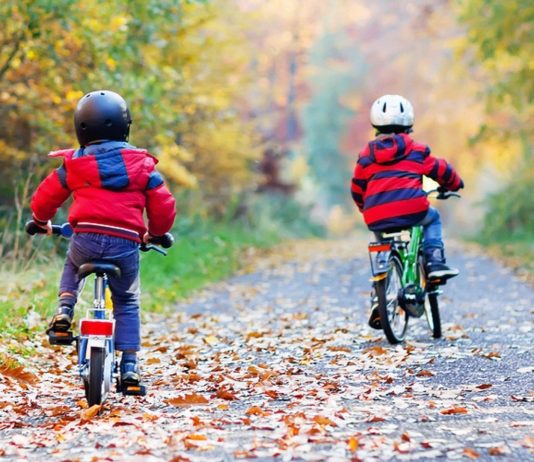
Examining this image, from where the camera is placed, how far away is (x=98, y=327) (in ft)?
19.8

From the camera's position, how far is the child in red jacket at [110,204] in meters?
6.21

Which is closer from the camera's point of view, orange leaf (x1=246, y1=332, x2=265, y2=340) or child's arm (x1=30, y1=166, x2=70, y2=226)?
child's arm (x1=30, y1=166, x2=70, y2=226)

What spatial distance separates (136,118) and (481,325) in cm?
649

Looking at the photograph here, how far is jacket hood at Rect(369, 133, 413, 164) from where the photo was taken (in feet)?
28.4

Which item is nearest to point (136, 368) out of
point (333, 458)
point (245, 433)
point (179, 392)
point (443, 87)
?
point (179, 392)

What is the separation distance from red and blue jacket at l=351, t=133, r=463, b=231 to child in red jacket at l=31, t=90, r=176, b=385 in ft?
9.03

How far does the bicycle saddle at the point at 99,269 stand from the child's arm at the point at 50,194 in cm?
50

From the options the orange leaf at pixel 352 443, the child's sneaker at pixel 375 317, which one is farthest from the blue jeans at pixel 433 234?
the orange leaf at pixel 352 443

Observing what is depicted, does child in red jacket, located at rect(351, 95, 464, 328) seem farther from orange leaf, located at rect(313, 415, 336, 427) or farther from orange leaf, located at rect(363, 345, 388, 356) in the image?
orange leaf, located at rect(313, 415, 336, 427)

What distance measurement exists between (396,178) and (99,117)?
10.4ft

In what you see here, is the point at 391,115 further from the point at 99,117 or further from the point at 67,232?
the point at 67,232

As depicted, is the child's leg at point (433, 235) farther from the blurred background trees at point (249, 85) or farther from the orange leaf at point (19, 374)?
the blurred background trees at point (249, 85)

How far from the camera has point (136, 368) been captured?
6.51 meters

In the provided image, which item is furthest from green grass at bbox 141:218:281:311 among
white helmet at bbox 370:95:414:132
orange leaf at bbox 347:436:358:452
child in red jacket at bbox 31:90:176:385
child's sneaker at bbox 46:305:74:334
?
orange leaf at bbox 347:436:358:452
